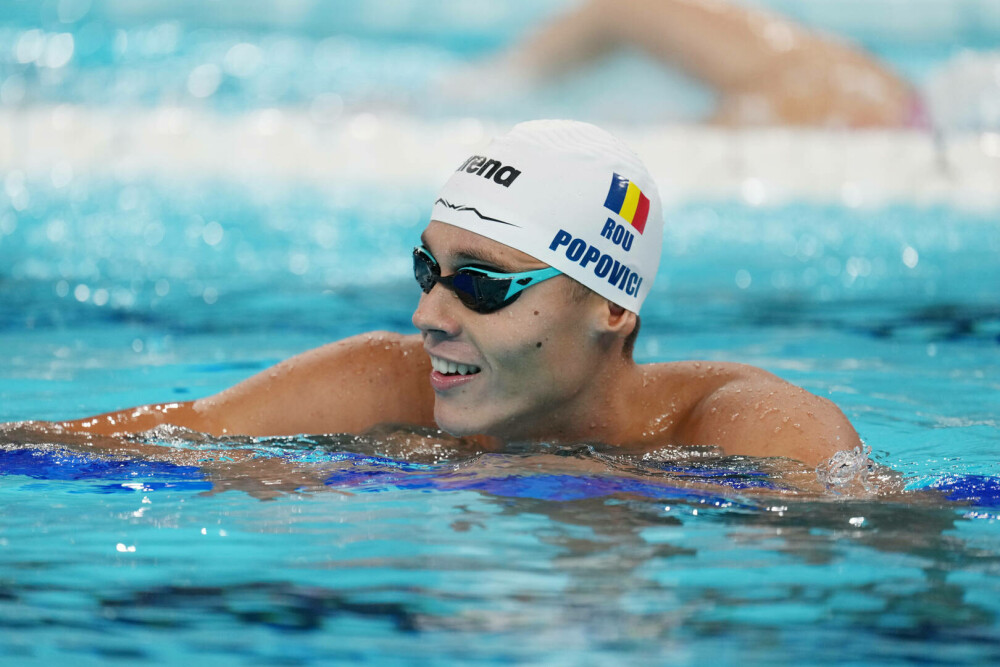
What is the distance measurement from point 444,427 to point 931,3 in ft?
54.5

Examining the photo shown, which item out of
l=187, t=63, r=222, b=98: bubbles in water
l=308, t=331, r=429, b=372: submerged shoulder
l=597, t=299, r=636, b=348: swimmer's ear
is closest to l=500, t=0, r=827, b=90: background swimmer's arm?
l=187, t=63, r=222, b=98: bubbles in water

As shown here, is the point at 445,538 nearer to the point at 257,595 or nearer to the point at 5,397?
the point at 257,595

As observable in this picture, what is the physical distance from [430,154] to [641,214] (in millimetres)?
8137

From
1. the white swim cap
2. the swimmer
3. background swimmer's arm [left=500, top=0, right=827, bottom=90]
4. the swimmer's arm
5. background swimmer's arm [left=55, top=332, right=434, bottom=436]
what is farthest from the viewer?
background swimmer's arm [left=500, top=0, right=827, bottom=90]


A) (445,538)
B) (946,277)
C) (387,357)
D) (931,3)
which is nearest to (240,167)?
(946,277)

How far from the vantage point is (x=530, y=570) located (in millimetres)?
2369

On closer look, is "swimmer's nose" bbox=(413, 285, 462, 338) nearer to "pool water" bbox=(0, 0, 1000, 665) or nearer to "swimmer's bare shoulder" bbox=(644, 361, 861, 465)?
"pool water" bbox=(0, 0, 1000, 665)

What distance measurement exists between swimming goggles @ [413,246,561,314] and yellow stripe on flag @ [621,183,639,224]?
0.33 meters

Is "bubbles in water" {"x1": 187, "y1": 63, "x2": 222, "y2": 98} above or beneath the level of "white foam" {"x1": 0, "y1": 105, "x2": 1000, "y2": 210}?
above

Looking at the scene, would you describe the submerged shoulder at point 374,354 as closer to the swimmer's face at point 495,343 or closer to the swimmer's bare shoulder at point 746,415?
the swimmer's face at point 495,343

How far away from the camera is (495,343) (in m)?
2.98

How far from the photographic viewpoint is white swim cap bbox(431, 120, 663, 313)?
10.1ft

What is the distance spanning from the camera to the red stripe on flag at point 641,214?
3229mm

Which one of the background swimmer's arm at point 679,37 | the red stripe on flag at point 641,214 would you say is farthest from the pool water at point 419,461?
the background swimmer's arm at point 679,37
